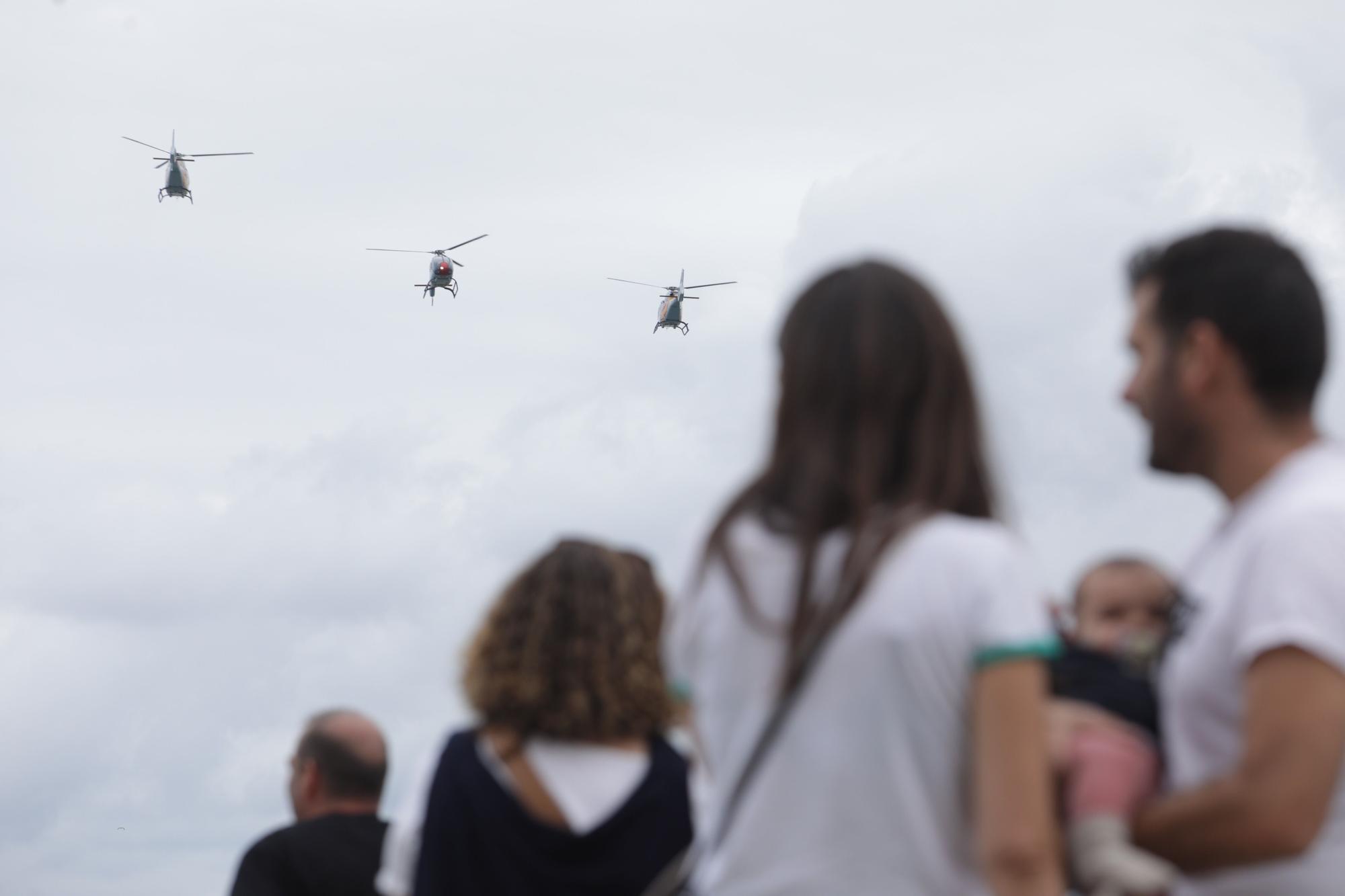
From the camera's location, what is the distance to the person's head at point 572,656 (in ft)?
16.7

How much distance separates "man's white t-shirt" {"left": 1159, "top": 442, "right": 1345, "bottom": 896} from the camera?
10.8 feet

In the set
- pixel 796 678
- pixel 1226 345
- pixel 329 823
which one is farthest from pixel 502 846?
pixel 329 823

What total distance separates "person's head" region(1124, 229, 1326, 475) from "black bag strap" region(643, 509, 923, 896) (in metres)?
0.78

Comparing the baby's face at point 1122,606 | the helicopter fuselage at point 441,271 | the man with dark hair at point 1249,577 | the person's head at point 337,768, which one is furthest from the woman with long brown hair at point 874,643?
the helicopter fuselage at point 441,271

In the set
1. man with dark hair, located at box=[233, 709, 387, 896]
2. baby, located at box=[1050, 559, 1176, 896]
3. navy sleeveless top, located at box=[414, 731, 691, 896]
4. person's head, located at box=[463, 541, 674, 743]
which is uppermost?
baby, located at box=[1050, 559, 1176, 896]

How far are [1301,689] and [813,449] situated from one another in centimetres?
109

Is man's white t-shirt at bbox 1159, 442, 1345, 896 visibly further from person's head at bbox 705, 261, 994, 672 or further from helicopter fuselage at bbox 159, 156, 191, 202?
helicopter fuselage at bbox 159, 156, 191, 202

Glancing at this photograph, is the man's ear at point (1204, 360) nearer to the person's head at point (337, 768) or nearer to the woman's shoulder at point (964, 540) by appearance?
the woman's shoulder at point (964, 540)

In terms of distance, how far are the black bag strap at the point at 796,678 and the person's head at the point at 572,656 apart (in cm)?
159

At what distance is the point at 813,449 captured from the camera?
11.6 feet

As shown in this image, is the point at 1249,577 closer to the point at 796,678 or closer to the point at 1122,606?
the point at 796,678

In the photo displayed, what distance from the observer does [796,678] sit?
11.0ft

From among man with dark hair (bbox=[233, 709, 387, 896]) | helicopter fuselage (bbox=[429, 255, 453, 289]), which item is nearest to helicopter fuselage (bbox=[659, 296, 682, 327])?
helicopter fuselage (bbox=[429, 255, 453, 289])

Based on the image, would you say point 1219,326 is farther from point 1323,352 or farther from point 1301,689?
point 1301,689
